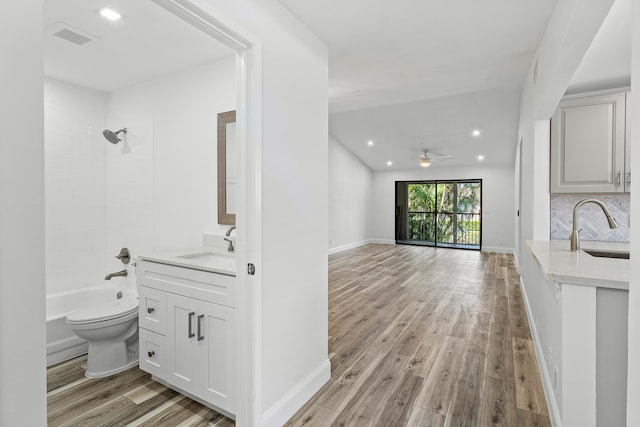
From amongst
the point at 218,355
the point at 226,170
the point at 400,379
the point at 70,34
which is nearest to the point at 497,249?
the point at 400,379

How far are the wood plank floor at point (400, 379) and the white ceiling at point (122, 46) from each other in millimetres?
2422

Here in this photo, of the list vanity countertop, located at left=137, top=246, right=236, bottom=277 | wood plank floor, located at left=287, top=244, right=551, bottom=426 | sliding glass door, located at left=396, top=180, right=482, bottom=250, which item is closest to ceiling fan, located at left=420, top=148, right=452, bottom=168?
sliding glass door, located at left=396, top=180, right=482, bottom=250

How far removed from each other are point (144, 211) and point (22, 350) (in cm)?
257

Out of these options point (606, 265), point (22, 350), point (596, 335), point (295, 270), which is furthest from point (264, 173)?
point (606, 265)

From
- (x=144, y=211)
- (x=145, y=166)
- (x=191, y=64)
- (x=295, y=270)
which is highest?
(x=191, y=64)

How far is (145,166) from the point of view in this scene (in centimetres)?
312

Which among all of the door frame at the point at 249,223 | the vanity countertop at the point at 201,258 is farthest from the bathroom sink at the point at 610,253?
the vanity countertop at the point at 201,258

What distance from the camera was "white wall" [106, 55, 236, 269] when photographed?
2.73m

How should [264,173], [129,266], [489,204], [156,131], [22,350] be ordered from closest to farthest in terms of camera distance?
1. [22,350]
2. [264,173]
3. [156,131]
4. [129,266]
5. [489,204]

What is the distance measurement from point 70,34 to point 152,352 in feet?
7.40

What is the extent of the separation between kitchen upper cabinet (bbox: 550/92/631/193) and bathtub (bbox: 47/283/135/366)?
13.6 feet

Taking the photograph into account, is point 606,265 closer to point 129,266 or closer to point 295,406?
point 295,406

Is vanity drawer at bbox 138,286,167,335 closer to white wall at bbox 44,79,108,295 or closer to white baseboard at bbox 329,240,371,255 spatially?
white wall at bbox 44,79,108,295

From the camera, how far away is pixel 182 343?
2.08 metres
